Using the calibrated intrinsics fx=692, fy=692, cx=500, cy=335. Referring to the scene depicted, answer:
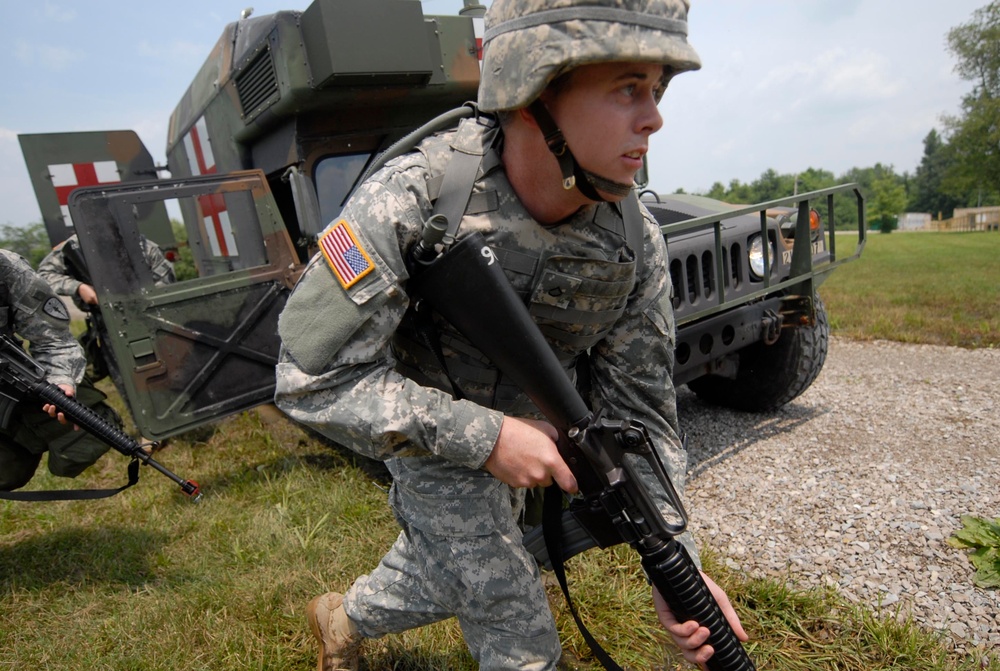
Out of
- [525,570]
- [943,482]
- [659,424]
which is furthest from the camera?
[943,482]

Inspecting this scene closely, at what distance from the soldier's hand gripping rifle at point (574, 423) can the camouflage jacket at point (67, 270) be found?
3.81 m

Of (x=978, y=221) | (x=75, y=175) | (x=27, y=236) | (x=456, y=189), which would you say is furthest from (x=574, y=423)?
(x=978, y=221)

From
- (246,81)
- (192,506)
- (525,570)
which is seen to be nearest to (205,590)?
(192,506)

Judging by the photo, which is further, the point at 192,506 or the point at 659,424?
the point at 192,506

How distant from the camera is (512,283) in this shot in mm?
1478

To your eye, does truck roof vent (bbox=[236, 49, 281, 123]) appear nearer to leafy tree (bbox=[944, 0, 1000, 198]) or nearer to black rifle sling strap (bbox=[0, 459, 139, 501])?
black rifle sling strap (bbox=[0, 459, 139, 501])

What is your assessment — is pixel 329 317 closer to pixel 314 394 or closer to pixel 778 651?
pixel 314 394

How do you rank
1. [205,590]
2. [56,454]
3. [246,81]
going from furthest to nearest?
[246,81] → [56,454] → [205,590]

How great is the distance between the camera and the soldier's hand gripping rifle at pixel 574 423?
51.5 inches

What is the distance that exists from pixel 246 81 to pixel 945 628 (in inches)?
159

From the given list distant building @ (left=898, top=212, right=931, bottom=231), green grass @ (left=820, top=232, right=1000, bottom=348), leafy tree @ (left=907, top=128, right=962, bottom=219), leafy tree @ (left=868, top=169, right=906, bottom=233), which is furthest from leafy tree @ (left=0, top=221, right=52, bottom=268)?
leafy tree @ (left=907, top=128, right=962, bottom=219)

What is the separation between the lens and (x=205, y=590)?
104 inches

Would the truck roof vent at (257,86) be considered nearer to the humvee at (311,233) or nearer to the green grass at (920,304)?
the humvee at (311,233)

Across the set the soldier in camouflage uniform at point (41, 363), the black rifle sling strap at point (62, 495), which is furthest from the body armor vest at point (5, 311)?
the black rifle sling strap at point (62, 495)
